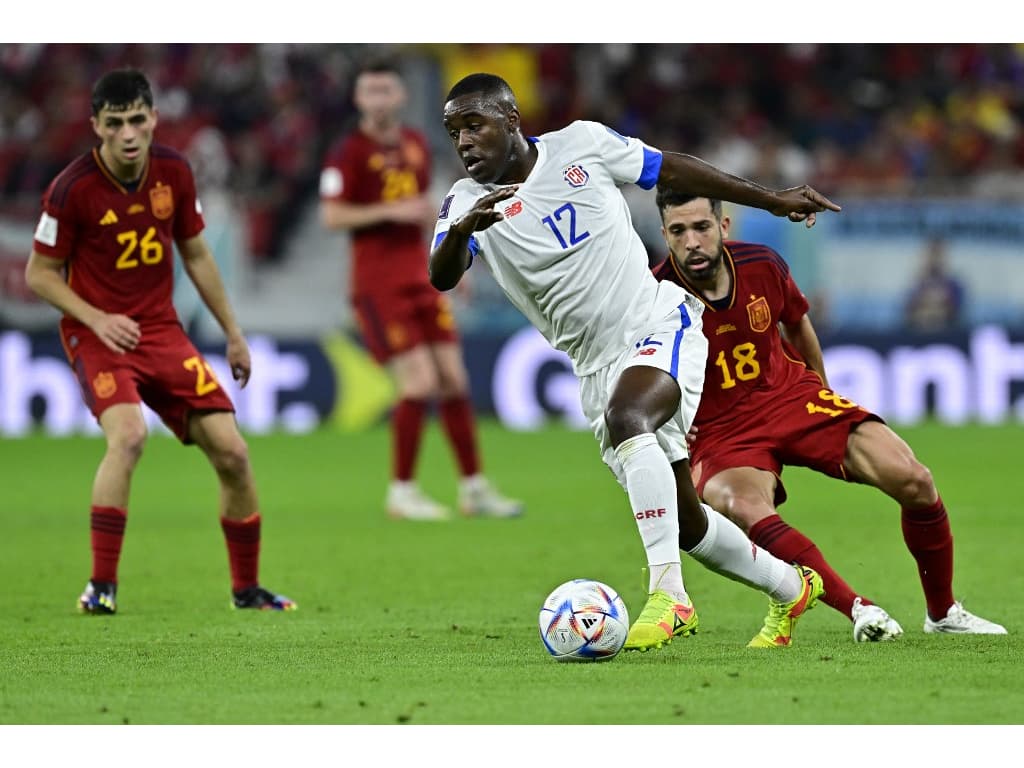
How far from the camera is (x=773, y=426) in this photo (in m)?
6.48

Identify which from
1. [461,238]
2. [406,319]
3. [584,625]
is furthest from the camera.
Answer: [406,319]

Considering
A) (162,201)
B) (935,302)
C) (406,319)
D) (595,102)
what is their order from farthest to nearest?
(595,102) < (935,302) < (406,319) < (162,201)

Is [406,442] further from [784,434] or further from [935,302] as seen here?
[935,302]

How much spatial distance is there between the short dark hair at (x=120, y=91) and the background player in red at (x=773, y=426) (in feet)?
7.66

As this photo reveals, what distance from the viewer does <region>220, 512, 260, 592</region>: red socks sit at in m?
7.51

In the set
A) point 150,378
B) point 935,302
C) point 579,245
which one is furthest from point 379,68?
point 935,302

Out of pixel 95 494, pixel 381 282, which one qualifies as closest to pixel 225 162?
pixel 381 282

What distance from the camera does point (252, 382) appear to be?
17.8 metres

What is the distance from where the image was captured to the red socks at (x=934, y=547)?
626 centimetres

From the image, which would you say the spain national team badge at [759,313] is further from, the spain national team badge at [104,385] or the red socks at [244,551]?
the spain national team badge at [104,385]

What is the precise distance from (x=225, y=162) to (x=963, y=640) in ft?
54.9

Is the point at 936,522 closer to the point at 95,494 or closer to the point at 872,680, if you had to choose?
the point at 872,680

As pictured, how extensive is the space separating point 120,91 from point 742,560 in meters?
3.31

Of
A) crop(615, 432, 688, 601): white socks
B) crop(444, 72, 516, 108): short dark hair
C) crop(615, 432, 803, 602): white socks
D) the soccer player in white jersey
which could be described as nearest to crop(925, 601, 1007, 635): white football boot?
the soccer player in white jersey
